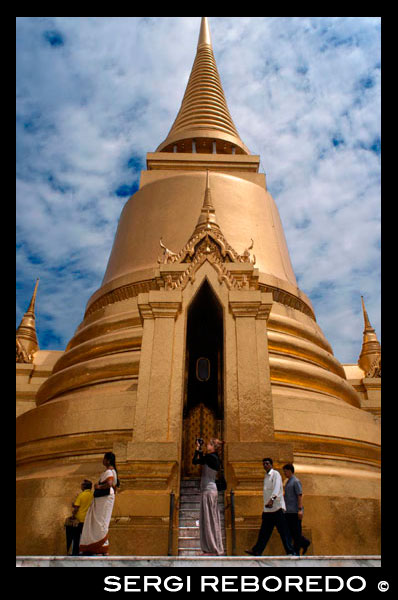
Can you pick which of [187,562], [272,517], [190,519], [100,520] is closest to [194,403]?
[190,519]

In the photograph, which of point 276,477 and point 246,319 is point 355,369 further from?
point 276,477

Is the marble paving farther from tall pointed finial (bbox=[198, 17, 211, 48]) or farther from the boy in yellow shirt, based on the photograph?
tall pointed finial (bbox=[198, 17, 211, 48])

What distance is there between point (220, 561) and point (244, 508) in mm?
2362

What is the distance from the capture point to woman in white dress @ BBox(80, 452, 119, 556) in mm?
4316

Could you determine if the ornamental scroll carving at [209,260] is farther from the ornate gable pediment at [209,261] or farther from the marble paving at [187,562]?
the marble paving at [187,562]

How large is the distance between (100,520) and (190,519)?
1.86 m

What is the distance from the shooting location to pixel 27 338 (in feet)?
49.8

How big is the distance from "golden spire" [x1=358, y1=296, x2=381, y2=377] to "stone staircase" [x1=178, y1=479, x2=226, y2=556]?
30.9 feet

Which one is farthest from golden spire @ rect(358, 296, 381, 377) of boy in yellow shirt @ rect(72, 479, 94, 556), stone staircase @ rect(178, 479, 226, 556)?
boy in yellow shirt @ rect(72, 479, 94, 556)

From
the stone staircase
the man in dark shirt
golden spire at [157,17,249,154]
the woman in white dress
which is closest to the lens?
A: the woman in white dress

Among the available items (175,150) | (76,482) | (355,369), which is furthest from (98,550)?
(175,150)

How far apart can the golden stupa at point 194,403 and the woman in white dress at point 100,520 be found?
2.80 feet

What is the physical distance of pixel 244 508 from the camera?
5.25 meters

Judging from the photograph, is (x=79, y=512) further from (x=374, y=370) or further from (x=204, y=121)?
(x=204, y=121)
